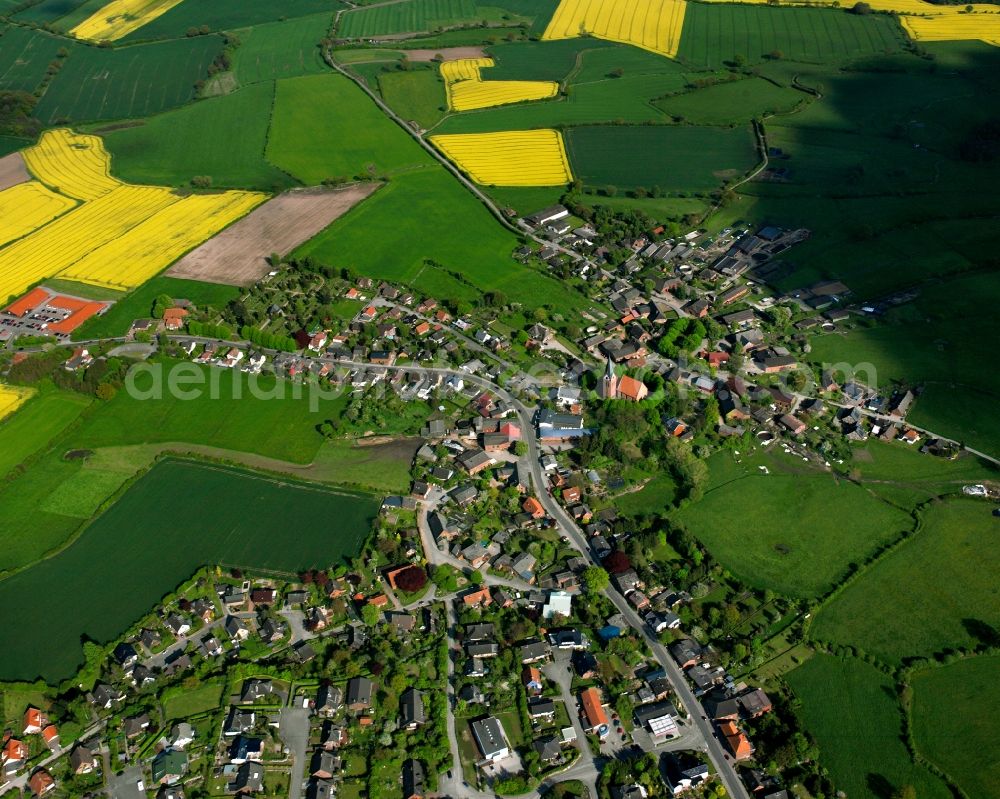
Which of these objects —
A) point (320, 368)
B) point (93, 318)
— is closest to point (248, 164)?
point (93, 318)

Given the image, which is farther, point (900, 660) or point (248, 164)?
point (248, 164)

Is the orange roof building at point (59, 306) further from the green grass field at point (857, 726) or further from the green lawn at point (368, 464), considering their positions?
the green grass field at point (857, 726)

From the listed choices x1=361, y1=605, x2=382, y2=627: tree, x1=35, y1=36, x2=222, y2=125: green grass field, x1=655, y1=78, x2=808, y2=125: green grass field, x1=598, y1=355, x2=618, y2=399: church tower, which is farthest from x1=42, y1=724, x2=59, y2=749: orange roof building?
x1=35, y1=36, x2=222, y2=125: green grass field

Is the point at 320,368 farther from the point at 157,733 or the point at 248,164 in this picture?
the point at 248,164

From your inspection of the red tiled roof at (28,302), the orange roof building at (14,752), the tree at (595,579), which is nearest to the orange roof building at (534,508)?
the tree at (595,579)

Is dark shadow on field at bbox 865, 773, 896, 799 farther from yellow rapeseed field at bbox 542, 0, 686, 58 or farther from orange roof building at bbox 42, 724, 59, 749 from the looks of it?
yellow rapeseed field at bbox 542, 0, 686, 58
